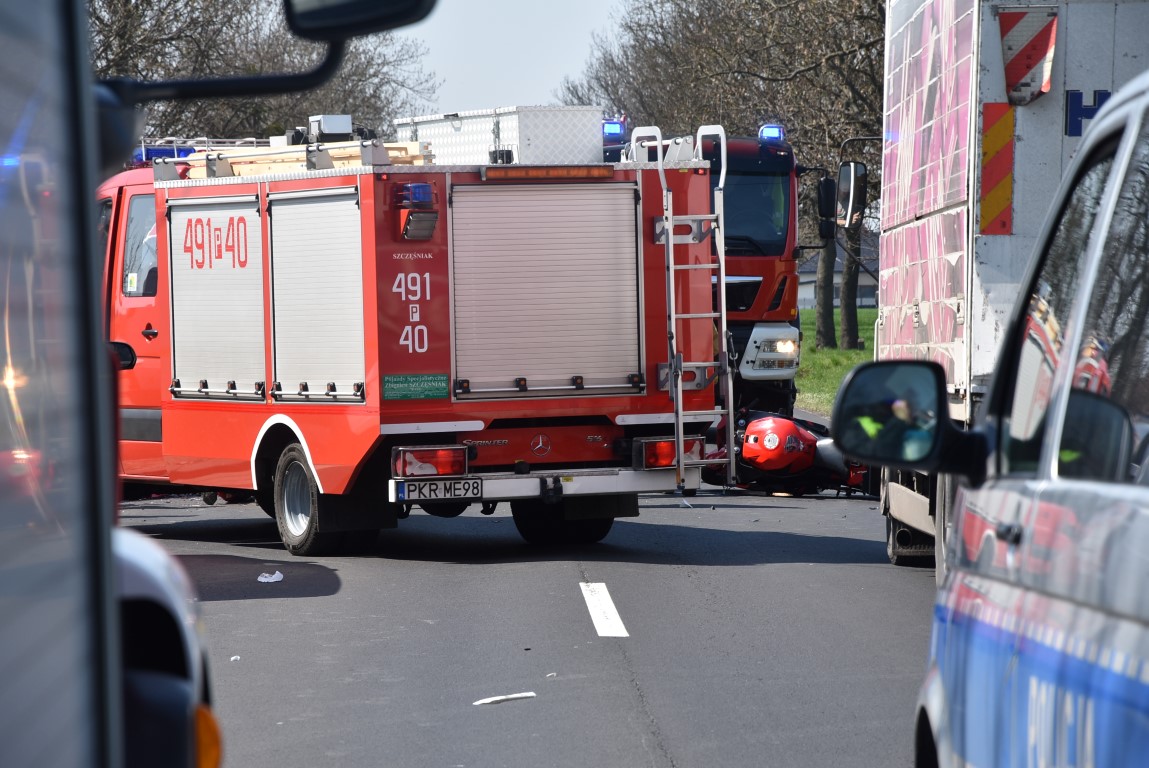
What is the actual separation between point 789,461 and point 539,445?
4418 millimetres

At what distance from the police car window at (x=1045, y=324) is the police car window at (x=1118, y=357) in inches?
5.9

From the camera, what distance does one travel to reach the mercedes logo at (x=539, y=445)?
476 inches

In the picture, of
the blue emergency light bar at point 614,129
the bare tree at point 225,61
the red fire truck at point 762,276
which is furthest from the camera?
the bare tree at point 225,61

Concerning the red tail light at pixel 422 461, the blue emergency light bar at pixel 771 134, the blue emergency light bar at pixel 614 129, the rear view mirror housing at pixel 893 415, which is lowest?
the red tail light at pixel 422 461

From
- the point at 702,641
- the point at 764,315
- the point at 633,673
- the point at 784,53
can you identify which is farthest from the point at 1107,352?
the point at 784,53

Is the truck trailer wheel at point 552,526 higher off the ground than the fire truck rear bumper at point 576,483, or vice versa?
the fire truck rear bumper at point 576,483

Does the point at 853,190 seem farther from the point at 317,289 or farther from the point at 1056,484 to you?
the point at 1056,484

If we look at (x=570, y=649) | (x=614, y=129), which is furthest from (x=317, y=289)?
(x=570, y=649)

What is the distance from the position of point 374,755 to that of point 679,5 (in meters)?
46.3

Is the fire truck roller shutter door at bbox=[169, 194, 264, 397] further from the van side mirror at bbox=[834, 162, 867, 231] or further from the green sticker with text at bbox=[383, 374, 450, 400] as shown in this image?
the van side mirror at bbox=[834, 162, 867, 231]

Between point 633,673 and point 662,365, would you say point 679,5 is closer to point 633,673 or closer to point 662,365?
point 662,365

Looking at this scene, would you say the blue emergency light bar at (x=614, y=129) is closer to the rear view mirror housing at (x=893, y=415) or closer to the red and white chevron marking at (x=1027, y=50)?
the red and white chevron marking at (x=1027, y=50)

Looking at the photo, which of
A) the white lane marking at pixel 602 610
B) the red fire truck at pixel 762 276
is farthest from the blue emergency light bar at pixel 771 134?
the white lane marking at pixel 602 610

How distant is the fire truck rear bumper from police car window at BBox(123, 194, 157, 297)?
9.74 ft
